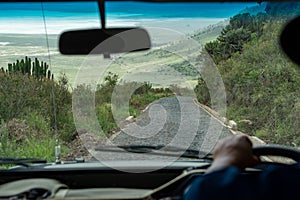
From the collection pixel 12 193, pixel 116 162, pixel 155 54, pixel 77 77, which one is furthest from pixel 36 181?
pixel 155 54

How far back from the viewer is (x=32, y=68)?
13.1ft

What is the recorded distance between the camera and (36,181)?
318 centimetres

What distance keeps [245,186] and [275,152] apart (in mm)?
1130

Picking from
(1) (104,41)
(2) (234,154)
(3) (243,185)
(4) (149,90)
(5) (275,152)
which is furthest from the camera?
(4) (149,90)

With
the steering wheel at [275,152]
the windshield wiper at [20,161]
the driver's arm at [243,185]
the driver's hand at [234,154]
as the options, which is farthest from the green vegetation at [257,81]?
the driver's arm at [243,185]

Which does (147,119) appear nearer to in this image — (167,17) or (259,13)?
(167,17)

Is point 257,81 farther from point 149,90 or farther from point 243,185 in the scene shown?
point 243,185

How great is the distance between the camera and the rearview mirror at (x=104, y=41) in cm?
326

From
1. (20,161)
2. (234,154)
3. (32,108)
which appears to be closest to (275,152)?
(234,154)

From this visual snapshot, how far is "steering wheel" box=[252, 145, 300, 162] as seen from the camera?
304cm

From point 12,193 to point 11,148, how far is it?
0.90 meters

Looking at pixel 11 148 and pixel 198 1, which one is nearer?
pixel 198 1

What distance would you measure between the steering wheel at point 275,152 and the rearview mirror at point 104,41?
0.83 meters

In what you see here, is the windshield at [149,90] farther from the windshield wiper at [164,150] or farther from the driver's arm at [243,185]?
the driver's arm at [243,185]
